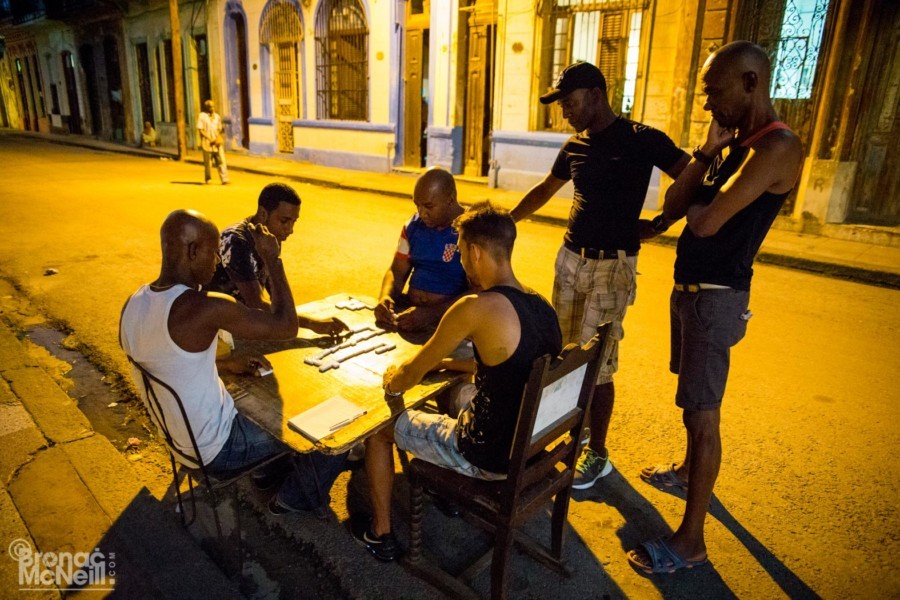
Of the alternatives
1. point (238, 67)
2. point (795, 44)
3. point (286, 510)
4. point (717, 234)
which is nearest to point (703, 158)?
point (717, 234)

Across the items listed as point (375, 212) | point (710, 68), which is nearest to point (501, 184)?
point (375, 212)

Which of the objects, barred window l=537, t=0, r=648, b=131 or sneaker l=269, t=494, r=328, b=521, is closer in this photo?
sneaker l=269, t=494, r=328, b=521

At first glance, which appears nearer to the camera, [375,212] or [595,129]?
A: [595,129]

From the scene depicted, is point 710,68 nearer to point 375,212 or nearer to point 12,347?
point 12,347

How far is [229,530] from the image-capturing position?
279cm

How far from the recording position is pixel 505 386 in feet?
6.83

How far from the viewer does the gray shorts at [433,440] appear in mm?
2246

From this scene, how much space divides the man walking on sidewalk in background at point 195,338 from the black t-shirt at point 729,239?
1.74 metres

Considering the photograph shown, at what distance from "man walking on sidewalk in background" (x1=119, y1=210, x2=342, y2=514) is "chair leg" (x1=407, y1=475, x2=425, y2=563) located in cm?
62

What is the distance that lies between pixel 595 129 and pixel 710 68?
0.83m

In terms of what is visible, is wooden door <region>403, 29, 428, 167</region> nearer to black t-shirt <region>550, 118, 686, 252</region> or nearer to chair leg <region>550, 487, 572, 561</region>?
black t-shirt <region>550, 118, 686, 252</region>

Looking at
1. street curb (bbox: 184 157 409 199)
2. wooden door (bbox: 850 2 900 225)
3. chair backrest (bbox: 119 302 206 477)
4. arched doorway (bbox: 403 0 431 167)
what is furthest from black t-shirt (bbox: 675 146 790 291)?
arched doorway (bbox: 403 0 431 167)

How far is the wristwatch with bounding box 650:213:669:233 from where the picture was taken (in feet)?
9.28

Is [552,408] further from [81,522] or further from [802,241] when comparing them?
[802,241]
